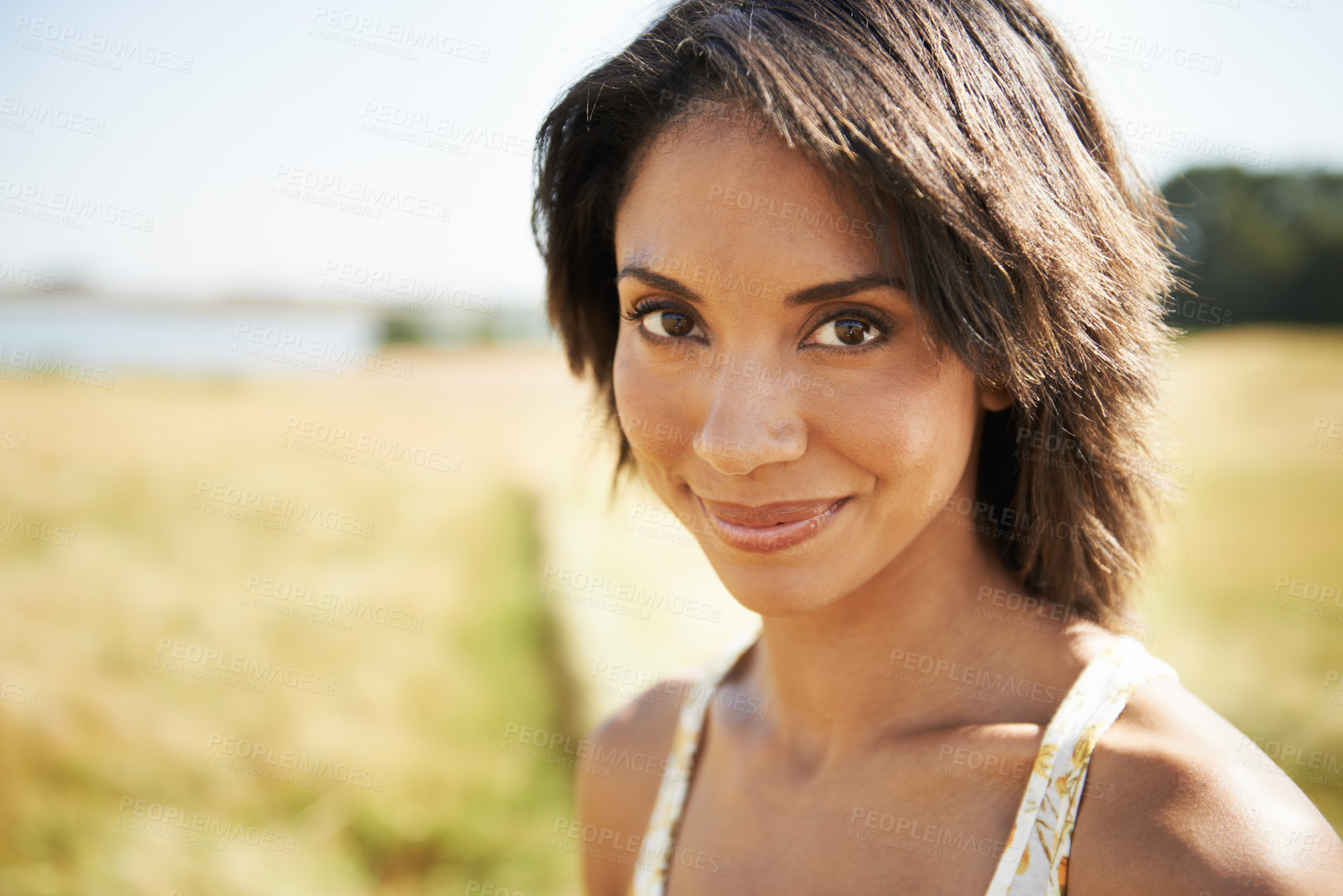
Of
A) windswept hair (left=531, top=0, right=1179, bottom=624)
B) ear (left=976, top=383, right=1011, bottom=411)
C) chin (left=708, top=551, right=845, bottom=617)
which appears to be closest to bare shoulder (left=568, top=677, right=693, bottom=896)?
chin (left=708, top=551, right=845, bottom=617)

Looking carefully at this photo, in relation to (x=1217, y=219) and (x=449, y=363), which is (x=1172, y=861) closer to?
(x=1217, y=219)

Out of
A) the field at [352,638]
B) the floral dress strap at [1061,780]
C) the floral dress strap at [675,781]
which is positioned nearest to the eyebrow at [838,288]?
the floral dress strap at [1061,780]

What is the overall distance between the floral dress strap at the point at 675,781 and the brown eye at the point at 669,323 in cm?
100

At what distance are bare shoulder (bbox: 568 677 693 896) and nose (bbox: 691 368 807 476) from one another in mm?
1025

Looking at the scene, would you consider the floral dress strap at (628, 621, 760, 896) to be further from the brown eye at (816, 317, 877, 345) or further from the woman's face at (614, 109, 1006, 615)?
the brown eye at (816, 317, 877, 345)

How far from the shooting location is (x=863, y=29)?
1.45 metres

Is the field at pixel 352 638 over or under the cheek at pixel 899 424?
under

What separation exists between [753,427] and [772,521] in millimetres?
203

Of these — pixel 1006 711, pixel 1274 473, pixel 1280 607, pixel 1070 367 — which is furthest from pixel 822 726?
pixel 1274 473

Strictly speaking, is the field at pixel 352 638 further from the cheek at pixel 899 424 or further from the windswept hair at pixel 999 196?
the cheek at pixel 899 424

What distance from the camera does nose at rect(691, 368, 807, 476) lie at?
1406mm

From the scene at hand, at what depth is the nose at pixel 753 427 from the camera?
1.41 m

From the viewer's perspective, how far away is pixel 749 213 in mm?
1424

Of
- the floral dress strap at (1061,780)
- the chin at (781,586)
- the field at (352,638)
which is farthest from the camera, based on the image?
the field at (352,638)
